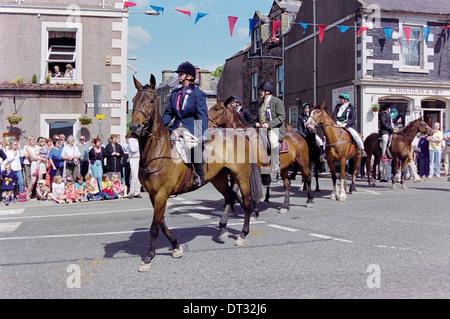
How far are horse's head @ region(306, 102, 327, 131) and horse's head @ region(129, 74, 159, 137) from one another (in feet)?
21.3

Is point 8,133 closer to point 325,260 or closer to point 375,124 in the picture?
point 325,260

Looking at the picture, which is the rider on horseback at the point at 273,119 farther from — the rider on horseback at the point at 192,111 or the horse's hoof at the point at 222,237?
the rider on horseback at the point at 192,111

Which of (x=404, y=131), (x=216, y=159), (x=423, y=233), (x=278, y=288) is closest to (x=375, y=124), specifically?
(x=404, y=131)

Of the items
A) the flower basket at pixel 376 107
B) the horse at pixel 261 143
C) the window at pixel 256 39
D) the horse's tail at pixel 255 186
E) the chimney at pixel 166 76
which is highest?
the chimney at pixel 166 76

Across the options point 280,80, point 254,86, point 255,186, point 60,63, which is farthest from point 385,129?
point 254,86

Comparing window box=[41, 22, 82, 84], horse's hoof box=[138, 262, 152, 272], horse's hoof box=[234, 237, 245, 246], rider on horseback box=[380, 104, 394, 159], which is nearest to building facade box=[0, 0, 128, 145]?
window box=[41, 22, 82, 84]

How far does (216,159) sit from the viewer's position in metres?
6.86

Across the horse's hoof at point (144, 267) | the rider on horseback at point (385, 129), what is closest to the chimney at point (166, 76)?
the rider on horseback at point (385, 129)

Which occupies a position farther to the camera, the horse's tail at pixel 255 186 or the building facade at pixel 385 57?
the building facade at pixel 385 57

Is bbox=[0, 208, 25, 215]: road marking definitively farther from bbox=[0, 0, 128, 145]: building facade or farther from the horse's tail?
the horse's tail

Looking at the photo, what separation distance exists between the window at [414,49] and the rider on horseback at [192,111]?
20.5m

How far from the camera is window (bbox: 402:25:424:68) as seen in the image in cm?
2367

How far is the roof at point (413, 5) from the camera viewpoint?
23.1 metres

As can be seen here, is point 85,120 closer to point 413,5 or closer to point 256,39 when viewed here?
point 413,5
